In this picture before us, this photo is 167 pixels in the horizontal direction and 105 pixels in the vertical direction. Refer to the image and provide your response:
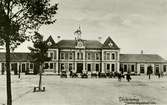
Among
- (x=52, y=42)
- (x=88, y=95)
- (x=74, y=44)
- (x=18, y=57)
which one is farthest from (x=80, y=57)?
(x=88, y=95)

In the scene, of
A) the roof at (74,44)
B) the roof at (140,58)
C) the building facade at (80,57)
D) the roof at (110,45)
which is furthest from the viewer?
the roof at (140,58)

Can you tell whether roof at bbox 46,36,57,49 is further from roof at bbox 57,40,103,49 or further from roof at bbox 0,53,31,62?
roof at bbox 0,53,31,62

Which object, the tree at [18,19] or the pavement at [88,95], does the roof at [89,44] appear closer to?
the pavement at [88,95]

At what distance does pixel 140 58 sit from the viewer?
67.9 m

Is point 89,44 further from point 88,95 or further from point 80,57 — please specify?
point 88,95

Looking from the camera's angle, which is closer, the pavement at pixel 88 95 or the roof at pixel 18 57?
the pavement at pixel 88 95

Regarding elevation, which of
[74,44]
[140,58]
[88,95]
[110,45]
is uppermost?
[74,44]

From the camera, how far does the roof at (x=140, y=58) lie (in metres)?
67.1

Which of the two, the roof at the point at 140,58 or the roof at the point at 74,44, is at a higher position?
the roof at the point at 74,44

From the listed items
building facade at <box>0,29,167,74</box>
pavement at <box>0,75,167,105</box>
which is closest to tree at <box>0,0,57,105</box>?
pavement at <box>0,75,167,105</box>

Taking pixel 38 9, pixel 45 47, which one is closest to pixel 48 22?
pixel 38 9

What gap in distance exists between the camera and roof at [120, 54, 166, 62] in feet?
220

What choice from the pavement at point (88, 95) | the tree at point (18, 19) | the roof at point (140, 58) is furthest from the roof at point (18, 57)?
the tree at point (18, 19)

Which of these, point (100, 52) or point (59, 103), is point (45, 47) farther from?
point (100, 52)
